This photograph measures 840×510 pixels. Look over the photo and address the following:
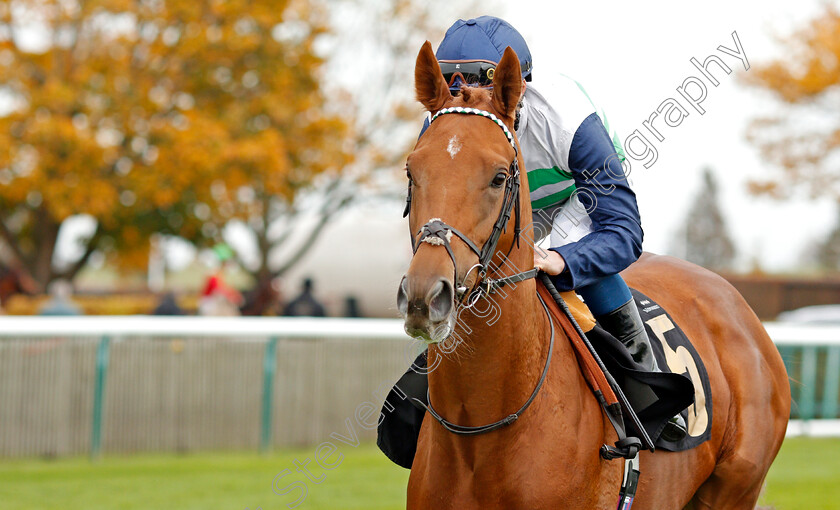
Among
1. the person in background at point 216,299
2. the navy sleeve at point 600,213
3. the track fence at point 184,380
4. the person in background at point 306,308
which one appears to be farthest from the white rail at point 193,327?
the navy sleeve at point 600,213

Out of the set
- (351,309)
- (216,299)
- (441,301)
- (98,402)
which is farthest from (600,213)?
(351,309)

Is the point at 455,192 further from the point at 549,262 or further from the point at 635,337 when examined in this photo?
the point at 635,337

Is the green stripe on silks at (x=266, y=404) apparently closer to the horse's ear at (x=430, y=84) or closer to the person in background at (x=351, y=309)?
the horse's ear at (x=430, y=84)

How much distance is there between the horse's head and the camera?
213cm

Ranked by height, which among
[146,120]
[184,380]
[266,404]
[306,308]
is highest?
[146,120]

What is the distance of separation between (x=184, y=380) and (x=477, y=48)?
6.07 m

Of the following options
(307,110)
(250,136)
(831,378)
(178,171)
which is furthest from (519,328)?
(307,110)

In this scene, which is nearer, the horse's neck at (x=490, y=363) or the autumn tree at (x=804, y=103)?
the horse's neck at (x=490, y=363)

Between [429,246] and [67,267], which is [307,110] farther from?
[429,246]

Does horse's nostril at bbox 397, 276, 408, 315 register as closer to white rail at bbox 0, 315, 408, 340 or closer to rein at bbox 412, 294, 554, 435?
rein at bbox 412, 294, 554, 435

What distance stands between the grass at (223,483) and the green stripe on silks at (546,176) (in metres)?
3.95

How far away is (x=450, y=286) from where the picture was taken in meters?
2.15

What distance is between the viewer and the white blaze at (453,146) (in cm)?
237

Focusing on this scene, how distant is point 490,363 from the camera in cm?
260
